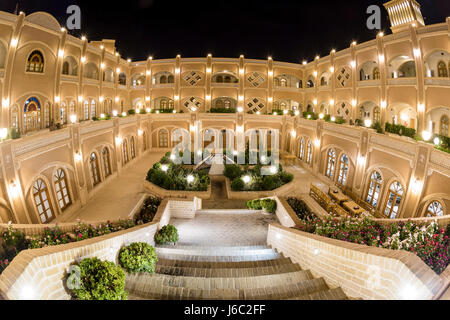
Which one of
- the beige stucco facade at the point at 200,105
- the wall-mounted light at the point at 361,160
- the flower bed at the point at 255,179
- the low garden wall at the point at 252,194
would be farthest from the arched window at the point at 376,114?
the low garden wall at the point at 252,194

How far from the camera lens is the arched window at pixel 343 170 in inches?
627

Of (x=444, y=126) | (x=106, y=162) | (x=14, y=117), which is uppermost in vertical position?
(x=14, y=117)

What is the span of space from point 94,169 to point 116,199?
266cm

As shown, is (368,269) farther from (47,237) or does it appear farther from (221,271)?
(47,237)

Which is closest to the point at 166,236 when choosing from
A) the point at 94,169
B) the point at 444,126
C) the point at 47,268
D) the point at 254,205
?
→ the point at 47,268

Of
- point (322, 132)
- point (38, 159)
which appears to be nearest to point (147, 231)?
point (38, 159)

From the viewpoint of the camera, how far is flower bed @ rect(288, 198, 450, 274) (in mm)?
5598

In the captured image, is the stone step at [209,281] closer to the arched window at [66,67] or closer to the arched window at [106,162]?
the arched window at [106,162]

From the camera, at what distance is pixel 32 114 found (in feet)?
55.3

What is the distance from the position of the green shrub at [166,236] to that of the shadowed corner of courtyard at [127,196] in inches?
67.9

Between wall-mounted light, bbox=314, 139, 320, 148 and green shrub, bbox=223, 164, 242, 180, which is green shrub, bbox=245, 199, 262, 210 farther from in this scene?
wall-mounted light, bbox=314, 139, 320, 148

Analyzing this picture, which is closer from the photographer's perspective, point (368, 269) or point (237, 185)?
point (368, 269)

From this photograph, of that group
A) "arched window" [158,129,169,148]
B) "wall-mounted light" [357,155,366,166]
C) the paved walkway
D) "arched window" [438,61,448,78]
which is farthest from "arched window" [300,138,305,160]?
"arched window" [158,129,169,148]
